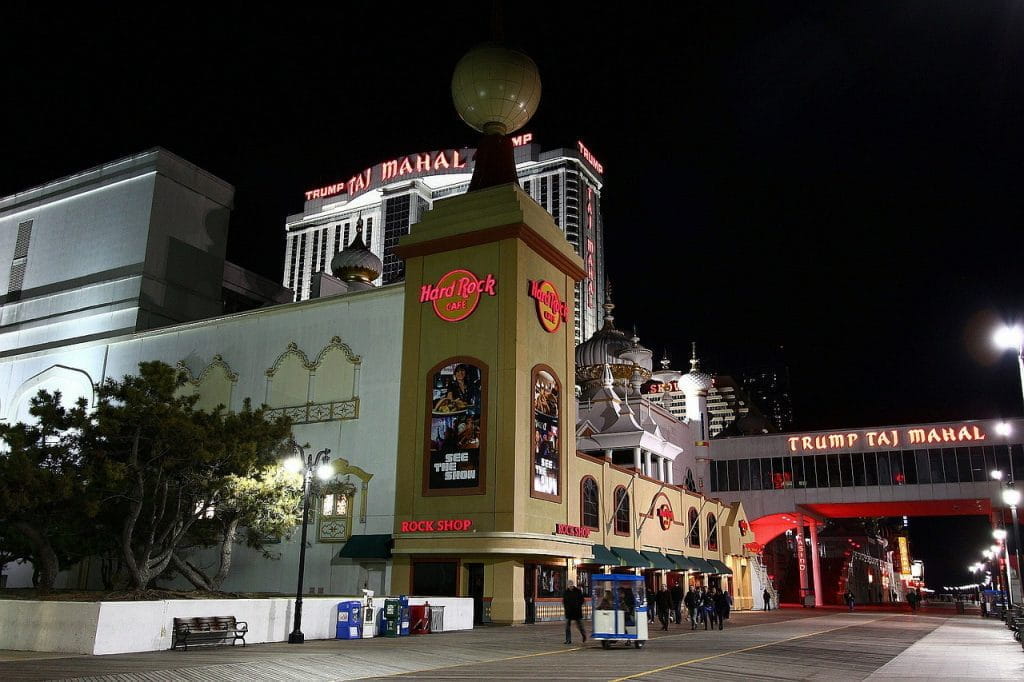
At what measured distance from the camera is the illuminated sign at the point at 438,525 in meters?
35.7

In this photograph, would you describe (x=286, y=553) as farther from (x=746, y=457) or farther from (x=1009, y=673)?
(x=746, y=457)

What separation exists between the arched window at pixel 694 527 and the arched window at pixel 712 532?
8.25 ft

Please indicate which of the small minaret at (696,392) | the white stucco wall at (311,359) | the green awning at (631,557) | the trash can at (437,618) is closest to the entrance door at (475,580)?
the white stucco wall at (311,359)

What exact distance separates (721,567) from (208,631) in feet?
141

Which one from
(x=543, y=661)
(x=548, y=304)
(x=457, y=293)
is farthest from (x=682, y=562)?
(x=543, y=661)

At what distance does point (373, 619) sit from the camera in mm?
27531

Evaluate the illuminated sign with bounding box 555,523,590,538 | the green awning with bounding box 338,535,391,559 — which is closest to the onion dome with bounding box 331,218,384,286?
the green awning with bounding box 338,535,391,559

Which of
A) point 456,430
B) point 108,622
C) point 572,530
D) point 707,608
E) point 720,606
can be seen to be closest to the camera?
point 108,622

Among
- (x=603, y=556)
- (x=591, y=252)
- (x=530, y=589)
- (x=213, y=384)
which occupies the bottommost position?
(x=530, y=589)

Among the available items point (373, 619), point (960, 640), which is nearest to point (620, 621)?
point (373, 619)

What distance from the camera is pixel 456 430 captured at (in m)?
37.5

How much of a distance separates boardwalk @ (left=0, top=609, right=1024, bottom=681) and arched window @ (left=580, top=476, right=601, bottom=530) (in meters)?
→ 13.2

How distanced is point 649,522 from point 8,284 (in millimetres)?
48716

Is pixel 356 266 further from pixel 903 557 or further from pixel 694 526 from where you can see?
pixel 903 557
